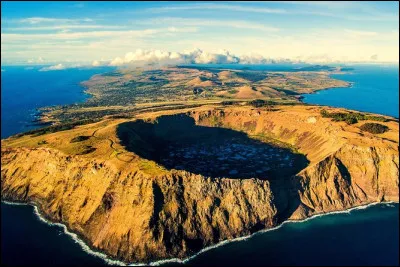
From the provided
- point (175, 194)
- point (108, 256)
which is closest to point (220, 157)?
point (175, 194)

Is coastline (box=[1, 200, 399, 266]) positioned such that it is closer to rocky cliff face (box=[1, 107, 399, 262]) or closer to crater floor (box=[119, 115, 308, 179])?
rocky cliff face (box=[1, 107, 399, 262])

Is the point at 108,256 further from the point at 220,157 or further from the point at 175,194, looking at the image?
the point at 220,157

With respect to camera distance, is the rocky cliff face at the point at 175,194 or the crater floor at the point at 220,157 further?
the crater floor at the point at 220,157

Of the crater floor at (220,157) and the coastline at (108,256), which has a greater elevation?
the crater floor at (220,157)

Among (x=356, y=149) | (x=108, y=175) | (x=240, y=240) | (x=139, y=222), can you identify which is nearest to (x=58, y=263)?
(x=139, y=222)

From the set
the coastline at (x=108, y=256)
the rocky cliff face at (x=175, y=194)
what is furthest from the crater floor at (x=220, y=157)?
the coastline at (x=108, y=256)

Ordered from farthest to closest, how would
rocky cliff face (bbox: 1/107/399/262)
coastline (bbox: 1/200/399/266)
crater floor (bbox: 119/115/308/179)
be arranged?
crater floor (bbox: 119/115/308/179), rocky cliff face (bbox: 1/107/399/262), coastline (bbox: 1/200/399/266)

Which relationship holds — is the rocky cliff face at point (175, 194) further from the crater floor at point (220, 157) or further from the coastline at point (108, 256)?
the crater floor at point (220, 157)

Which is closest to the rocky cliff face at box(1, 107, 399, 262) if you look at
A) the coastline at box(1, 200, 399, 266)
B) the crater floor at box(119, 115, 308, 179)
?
the coastline at box(1, 200, 399, 266)

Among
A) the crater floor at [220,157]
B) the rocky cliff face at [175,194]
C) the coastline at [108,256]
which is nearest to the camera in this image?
the coastline at [108,256]
